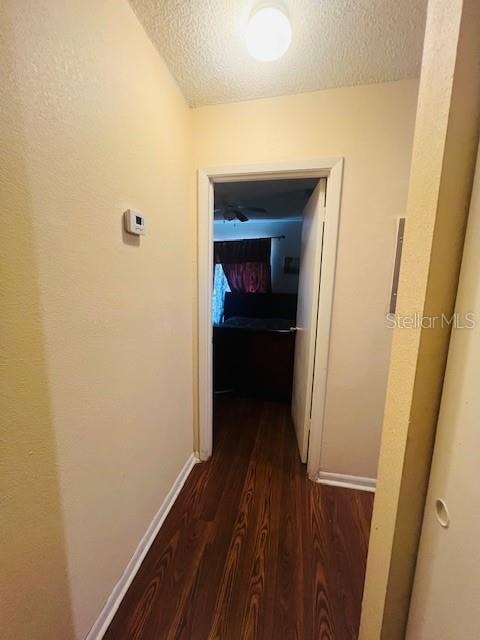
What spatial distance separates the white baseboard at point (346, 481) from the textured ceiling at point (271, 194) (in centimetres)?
243

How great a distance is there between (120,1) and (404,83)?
137cm

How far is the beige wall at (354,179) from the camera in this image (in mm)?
1397

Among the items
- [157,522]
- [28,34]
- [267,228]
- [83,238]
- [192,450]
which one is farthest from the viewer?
[267,228]

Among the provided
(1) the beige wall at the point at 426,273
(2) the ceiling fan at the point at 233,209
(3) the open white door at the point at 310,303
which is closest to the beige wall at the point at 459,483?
(1) the beige wall at the point at 426,273

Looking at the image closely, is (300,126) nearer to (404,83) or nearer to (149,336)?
(404,83)

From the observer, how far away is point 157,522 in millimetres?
1391

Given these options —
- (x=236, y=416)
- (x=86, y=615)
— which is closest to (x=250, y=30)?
(x=86, y=615)

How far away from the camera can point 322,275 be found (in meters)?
1.58

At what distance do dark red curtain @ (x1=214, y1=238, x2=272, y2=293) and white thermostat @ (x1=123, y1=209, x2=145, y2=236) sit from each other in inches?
124

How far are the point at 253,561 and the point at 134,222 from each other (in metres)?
1.67

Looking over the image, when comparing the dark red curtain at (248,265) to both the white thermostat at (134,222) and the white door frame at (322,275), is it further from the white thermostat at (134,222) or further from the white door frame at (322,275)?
the white thermostat at (134,222)

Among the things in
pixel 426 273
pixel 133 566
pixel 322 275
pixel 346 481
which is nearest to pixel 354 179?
pixel 322 275

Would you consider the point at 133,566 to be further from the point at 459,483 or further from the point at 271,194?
the point at 271,194

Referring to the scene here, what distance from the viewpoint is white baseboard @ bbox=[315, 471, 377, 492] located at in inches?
67.0
